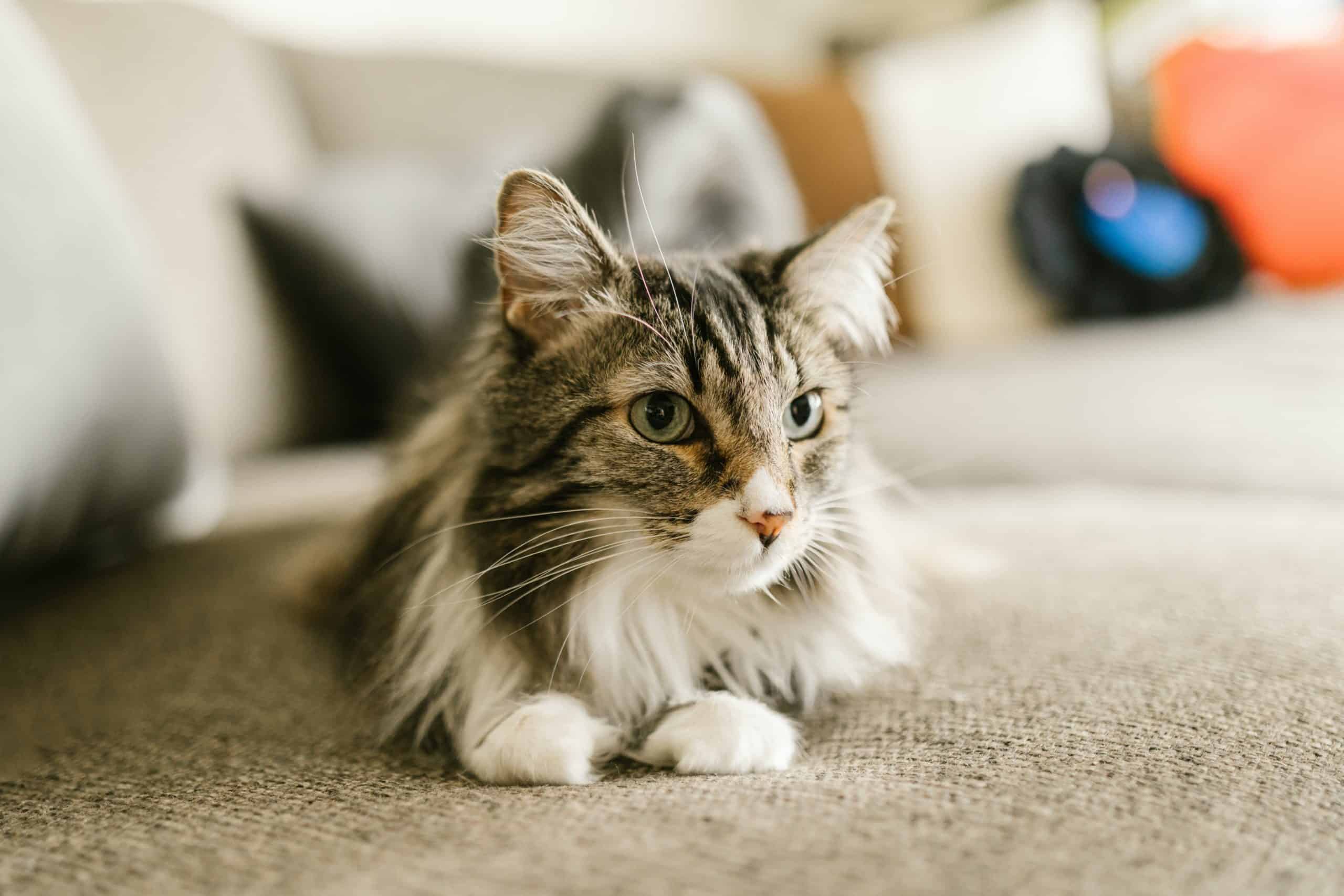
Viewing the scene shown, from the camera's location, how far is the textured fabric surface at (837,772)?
560 millimetres

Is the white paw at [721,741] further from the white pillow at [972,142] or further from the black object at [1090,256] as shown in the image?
the black object at [1090,256]

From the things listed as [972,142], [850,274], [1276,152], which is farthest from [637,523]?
[1276,152]

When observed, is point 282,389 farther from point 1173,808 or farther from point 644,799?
point 1173,808

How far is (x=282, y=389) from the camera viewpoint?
1916 millimetres

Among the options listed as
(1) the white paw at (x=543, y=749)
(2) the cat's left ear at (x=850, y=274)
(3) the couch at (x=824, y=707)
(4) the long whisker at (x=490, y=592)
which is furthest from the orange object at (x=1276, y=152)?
(1) the white paw at (x=543, y=749)

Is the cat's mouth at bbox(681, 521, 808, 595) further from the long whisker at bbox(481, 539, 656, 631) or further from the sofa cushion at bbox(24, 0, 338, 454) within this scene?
the sofa cushion at bbox(24, 0, 338, 454)

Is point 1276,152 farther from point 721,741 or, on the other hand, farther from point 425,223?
point 721,741

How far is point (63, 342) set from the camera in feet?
3.40

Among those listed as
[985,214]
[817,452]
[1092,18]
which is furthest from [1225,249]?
[817,452]

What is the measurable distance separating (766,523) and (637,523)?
0.41 feet

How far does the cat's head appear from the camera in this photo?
2.71 ft

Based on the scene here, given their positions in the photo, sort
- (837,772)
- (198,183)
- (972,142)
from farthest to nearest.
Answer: (972,142) → (198,183) → (837,772)

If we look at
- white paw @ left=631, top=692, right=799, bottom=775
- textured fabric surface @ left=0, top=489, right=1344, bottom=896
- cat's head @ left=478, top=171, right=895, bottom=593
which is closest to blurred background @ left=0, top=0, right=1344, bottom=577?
cat's head @ left=478, top=171, right=895, bottom=593

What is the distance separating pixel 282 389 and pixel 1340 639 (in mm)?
1807
